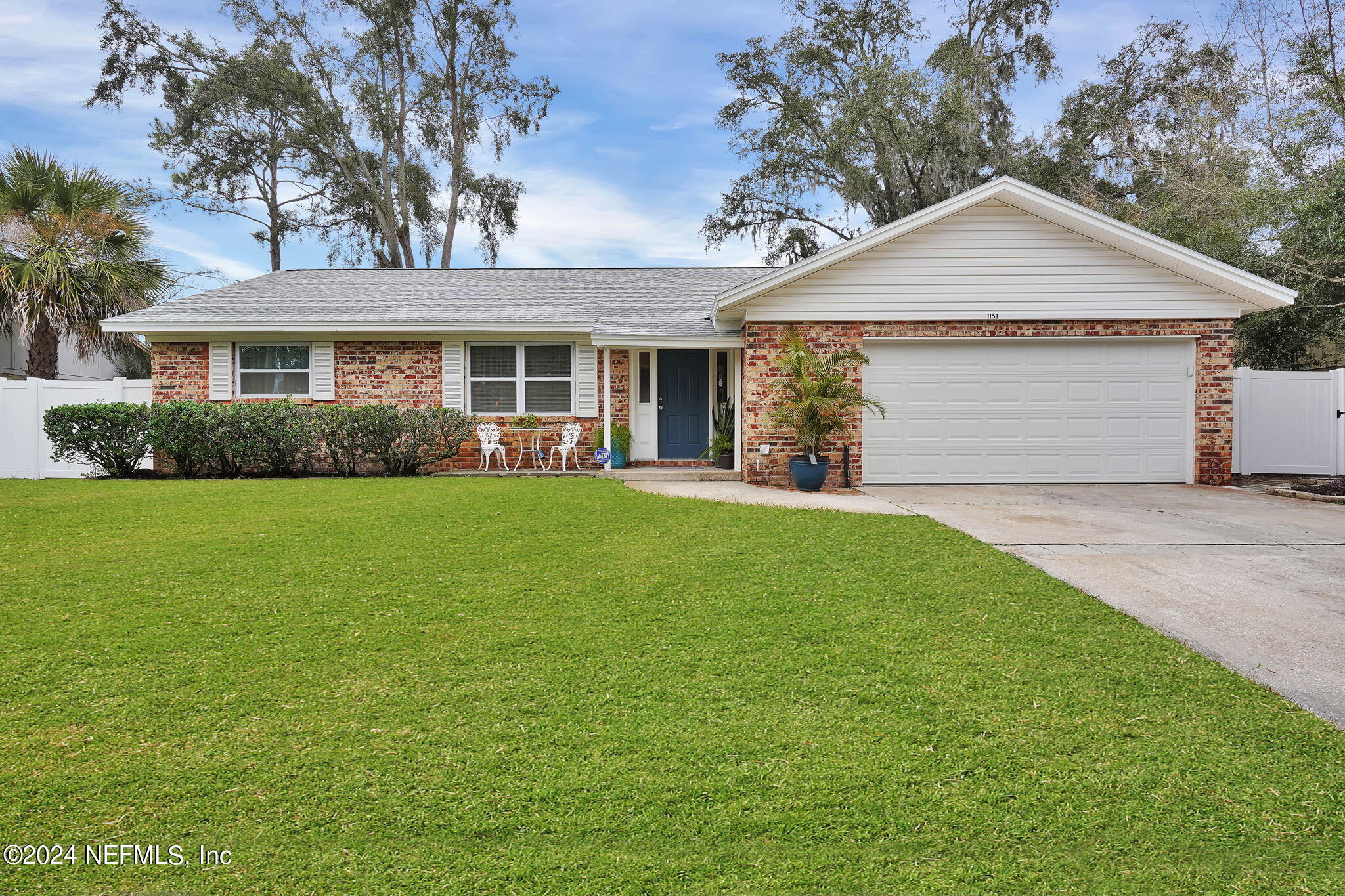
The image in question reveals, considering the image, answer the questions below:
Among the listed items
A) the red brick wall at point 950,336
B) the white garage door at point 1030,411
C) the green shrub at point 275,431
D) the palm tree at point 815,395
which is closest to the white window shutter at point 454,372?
the green shrub at point 275,431

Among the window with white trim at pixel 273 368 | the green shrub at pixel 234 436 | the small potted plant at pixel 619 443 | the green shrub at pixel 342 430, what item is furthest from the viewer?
the window with white trim at pixel 273 368

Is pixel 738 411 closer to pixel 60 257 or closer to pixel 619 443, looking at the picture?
pixel 619 443

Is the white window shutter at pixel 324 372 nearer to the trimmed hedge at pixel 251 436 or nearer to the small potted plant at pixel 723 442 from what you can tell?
the trimmed hedge at pixel 251 436

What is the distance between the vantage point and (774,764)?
8.67 feet

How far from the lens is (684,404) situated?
1336cm

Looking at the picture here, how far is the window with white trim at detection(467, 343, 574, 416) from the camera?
13.2 meters

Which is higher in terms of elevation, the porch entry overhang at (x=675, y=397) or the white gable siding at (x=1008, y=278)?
the white gable siding at (x=1008, y=278)

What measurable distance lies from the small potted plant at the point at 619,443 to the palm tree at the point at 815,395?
2.99 metres

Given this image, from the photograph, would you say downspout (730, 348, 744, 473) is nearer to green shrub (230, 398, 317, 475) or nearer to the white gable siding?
the white gable siding

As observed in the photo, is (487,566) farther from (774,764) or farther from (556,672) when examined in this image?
(774,764)

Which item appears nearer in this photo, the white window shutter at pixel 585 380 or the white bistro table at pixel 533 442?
the white bistro table at pixel 533 442

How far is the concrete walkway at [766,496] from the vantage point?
8.42m

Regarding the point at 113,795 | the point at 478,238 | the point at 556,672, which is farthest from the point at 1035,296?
the point at 478,238

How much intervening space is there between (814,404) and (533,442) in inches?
205
